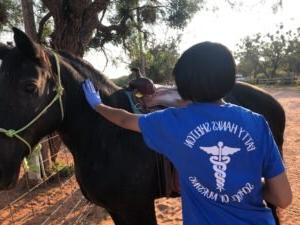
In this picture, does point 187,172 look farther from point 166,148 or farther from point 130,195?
point 130,195

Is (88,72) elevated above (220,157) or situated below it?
above

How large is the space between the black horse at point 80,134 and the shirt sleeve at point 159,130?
800 millimetres

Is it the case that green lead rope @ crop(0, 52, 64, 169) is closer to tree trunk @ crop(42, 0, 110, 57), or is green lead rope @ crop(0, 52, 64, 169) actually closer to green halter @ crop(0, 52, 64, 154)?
green halter @ crop(0, 52, 64, 154)

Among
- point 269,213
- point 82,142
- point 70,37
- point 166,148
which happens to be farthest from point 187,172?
point 70,37

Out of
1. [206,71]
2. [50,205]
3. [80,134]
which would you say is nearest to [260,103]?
[80,134]

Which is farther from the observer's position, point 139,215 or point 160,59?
point 160,59

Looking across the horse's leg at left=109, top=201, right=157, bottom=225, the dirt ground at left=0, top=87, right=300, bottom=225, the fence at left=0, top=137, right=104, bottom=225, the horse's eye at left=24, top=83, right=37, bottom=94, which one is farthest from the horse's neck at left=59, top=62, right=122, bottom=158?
the fence at left=0, top=137, right=104, bottom=225

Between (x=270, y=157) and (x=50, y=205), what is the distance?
16.2 feet

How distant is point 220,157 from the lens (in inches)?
54.9

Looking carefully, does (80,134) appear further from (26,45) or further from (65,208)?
(65,208)

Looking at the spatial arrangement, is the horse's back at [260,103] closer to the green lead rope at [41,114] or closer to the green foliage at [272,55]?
the green lead rope at [41,114]

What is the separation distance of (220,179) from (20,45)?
1.34 m

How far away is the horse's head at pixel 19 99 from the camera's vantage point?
77.2 inches

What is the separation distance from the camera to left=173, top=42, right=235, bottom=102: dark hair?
4.64 ft
